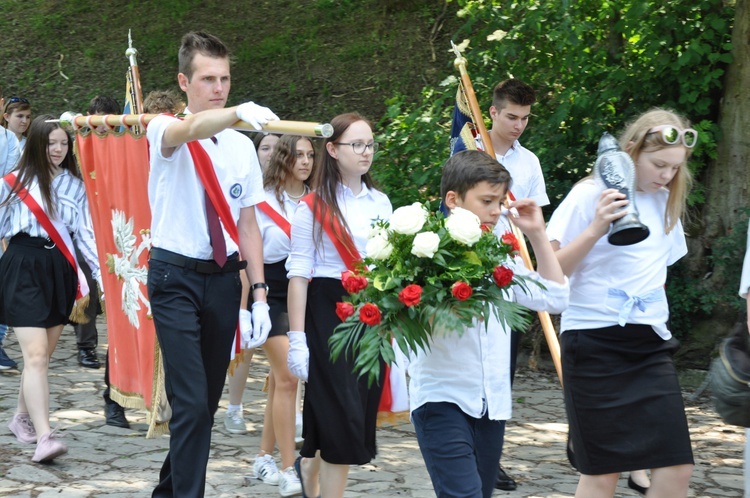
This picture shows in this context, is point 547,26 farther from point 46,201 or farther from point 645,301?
point 645,301

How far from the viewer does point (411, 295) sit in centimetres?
343

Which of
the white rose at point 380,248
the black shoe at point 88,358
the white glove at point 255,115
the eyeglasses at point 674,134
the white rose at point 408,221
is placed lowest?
the black shoe at point 88,358

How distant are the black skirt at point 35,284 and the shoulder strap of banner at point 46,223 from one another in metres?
0.04

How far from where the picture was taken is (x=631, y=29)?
828cm

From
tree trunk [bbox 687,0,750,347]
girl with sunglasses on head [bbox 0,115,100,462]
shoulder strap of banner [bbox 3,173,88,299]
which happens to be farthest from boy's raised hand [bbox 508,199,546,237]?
tree trunk [bbox 687,0,750,347]

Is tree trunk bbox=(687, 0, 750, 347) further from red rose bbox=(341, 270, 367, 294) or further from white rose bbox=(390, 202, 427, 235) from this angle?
red rose bbox=(341, 270, 367, 294)

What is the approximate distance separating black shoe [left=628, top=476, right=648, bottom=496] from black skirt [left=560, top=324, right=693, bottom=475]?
1.58 metres

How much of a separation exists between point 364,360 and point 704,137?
537 cm

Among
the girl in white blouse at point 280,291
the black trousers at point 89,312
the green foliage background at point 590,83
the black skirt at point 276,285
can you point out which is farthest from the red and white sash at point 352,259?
the green foliage background at point 590,83

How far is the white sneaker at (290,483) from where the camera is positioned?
5418 mm

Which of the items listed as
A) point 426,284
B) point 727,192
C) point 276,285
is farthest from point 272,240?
point 727,192

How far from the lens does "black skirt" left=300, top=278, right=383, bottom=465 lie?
4539 mm

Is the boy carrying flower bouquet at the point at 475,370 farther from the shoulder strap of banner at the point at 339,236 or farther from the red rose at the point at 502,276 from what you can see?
the shoulder strap of banner at the point at 339,236

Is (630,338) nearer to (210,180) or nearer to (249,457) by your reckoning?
(210,180)
